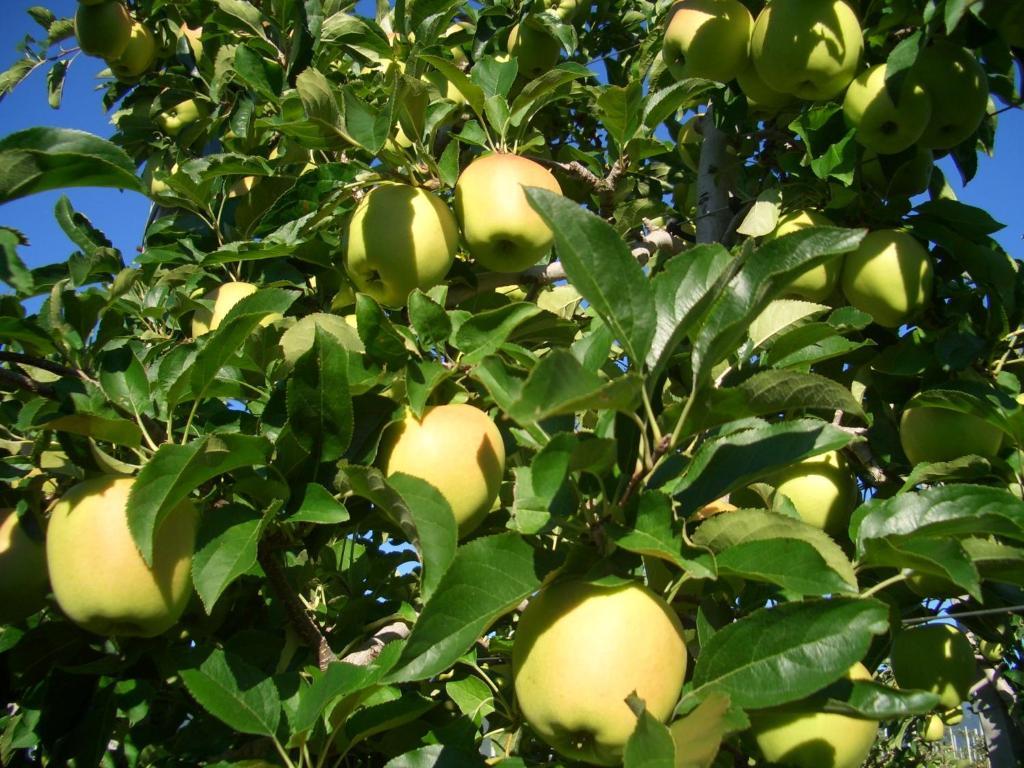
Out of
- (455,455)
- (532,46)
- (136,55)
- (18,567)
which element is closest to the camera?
(455,455)

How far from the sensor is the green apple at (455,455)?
129cm

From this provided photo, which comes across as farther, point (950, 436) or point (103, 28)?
point (103, 28)

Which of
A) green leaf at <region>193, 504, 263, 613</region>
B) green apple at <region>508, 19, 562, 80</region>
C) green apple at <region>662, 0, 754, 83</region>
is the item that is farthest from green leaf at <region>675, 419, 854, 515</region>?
green apple at <region>508, 19, 562, 80</region>

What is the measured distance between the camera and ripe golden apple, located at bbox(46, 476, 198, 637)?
1.22 m

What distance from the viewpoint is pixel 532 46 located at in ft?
8.71

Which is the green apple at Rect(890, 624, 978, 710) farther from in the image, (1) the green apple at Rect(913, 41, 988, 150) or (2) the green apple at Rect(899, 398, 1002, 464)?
(1) the green apple at Rect(913, 41, 988, 150)

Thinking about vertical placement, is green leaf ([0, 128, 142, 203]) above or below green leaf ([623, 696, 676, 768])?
above

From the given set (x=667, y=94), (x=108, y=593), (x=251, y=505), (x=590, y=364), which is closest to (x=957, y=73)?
(x=667, y=94)

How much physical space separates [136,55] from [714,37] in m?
2.16

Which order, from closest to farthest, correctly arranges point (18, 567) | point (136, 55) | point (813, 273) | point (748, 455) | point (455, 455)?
point (748, 455)
point (455, 455)
point (18, 567)
point (813, 273)
point (136, 55)

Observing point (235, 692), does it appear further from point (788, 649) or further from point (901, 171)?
point (901, 171)

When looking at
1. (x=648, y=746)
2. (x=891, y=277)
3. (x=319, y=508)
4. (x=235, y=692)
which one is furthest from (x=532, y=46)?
(x=648, y=746)

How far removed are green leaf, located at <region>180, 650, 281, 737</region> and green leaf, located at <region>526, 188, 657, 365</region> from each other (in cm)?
71

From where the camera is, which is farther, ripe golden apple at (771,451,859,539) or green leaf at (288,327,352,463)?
ripe golden apple at (771,451,859,539)
